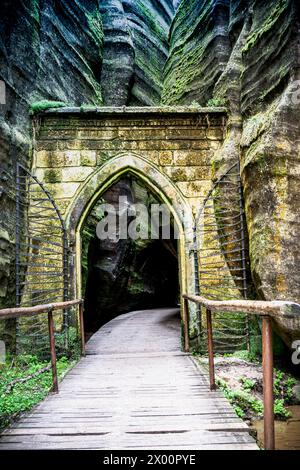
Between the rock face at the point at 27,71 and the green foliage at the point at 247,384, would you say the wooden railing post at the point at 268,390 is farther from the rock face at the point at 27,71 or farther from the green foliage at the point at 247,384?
the rock face at the point at 27,71

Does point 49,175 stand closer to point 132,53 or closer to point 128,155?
point 128,155

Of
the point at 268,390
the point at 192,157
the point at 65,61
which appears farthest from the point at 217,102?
the point at 268,390

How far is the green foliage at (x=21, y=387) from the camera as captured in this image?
305 centimetres

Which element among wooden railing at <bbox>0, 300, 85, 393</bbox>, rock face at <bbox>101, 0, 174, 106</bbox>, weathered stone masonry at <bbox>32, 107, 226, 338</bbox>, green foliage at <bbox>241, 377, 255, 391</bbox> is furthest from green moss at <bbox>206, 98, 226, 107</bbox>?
green foliage at <bbox>241, 377, 255, 391</bbox>

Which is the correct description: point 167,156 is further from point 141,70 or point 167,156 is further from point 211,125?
point 141,70

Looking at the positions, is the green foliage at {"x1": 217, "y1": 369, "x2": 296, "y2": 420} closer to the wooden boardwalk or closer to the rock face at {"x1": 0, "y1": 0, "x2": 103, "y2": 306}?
the wooden boardwalk

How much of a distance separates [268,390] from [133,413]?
1377 millimetres

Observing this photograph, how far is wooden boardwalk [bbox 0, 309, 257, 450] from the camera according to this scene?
2.10 m

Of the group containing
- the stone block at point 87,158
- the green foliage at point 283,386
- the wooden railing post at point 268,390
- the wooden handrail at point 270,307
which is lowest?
the green foliage at point 283,386

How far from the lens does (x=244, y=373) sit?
4.49 m

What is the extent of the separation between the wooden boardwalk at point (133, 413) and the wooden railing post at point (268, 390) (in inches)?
→ 11.8

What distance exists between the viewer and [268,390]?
1.67 metres

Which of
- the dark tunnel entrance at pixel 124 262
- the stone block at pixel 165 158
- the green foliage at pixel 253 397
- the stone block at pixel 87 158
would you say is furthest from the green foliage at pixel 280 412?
the dark tunnel entrance at pixel 124 262

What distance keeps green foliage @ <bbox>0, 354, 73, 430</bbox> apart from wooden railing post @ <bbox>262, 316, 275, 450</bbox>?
1.93 metres
